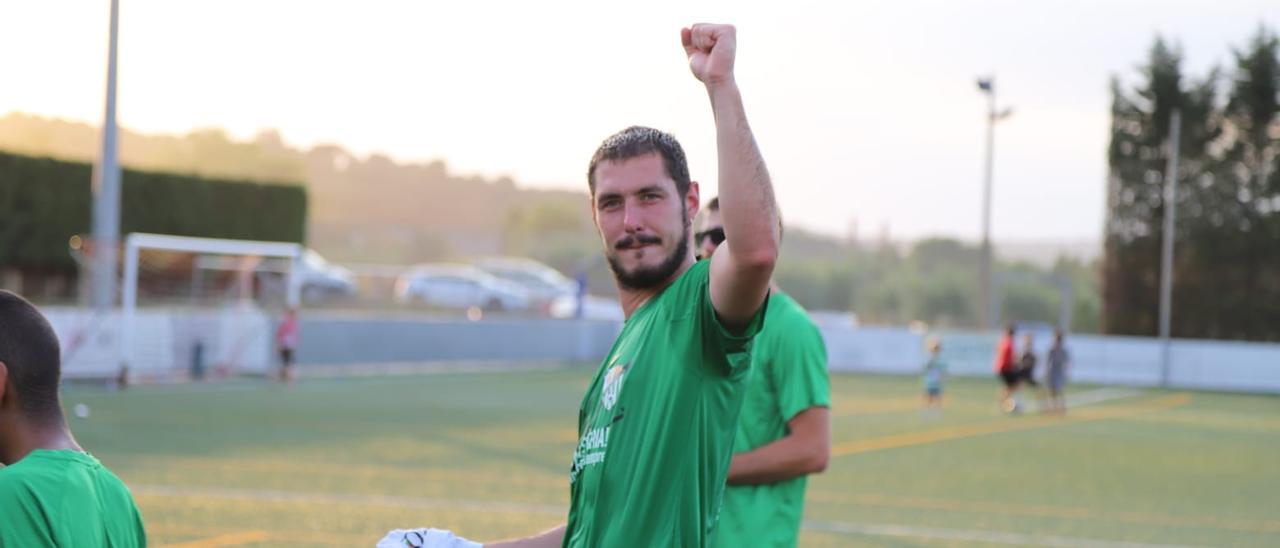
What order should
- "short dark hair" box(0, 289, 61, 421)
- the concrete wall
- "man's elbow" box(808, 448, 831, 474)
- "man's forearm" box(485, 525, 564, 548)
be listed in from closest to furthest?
1. "short dark hair" box(0, 289, 61, 421)
2. "man's forearm" box(485, 525, 564, 548)
3. "man's elbow" box(808, 448, 831, 474)
4. the concrete wall

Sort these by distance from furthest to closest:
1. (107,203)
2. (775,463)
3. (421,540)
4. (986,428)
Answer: (107,203)
(986,428)
(775,463)
(421,540)

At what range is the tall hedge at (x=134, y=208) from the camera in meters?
36.5

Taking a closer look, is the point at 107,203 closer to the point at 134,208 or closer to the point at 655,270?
the point at 134,208

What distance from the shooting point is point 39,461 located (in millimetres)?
3678

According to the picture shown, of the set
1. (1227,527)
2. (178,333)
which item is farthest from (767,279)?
(178,333)

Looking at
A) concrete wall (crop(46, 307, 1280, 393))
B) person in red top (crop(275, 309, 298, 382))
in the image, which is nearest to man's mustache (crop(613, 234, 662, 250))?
concrete wall (crop(46, 307, 1280, 393))

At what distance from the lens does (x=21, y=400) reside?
146 inches

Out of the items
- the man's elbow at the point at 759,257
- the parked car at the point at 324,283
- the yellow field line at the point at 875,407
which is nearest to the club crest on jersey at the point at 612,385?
the man's elbow at the point at 759,257

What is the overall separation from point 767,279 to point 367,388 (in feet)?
88.3

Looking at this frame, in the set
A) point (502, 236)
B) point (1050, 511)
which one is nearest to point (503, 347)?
point (1050, 511)

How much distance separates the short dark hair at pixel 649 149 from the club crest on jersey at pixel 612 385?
1.33 feet

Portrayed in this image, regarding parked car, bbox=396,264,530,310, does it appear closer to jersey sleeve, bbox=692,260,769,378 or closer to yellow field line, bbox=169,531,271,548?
yellow field line, bbox=169,531,271,548

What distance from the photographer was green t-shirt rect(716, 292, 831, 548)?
5.21 metres

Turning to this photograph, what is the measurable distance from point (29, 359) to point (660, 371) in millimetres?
1430
